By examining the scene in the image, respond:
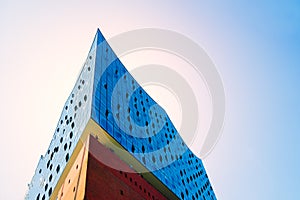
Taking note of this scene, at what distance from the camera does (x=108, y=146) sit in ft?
58.3

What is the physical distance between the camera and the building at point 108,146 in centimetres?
1512

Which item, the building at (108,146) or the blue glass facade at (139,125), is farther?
the blue glass facade at (139,125)

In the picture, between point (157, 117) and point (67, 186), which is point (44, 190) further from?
point (157, 117)

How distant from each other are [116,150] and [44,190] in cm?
630

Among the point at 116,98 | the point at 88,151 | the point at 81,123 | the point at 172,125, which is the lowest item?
the point at 88,151

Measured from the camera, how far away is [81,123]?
57.4 feet

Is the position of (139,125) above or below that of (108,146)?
above

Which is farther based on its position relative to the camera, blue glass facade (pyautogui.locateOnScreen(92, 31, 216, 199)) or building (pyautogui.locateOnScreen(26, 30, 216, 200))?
blue glass facade (pyautogui.locateOnScreen(92, 31, 216, 199))

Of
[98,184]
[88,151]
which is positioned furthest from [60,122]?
[98,184]

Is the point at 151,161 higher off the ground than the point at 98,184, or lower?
higher

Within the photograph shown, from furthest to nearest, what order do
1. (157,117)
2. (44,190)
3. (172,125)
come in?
(172,125) < (157,117) < (44,190)

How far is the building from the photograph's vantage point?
15.1 m

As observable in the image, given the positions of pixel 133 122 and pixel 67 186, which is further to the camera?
pixel 133 122

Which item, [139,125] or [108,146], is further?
[139,125]
